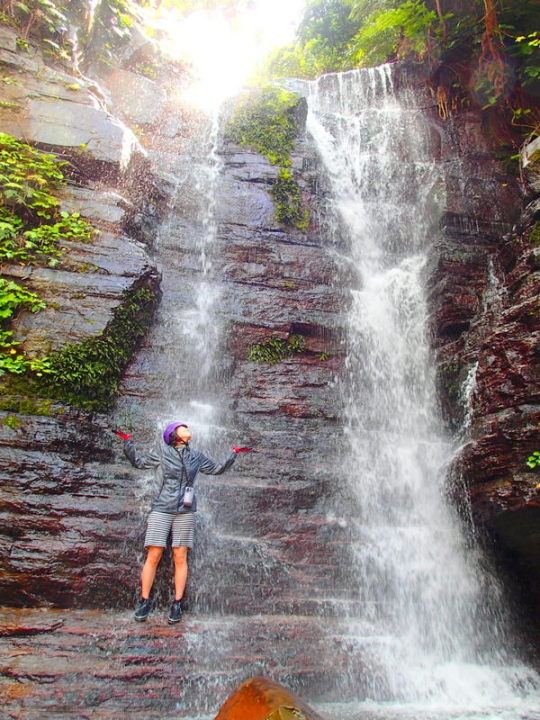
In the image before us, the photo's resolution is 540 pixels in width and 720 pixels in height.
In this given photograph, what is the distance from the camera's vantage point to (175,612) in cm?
483

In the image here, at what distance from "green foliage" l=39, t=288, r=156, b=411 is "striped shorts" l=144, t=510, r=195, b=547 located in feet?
7.24

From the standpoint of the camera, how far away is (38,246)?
7352 millimetres

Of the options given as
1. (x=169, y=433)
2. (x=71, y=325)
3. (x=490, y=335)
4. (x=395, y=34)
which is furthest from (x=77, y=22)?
(x=490, y=335)

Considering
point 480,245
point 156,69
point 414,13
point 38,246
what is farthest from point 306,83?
point 38,246

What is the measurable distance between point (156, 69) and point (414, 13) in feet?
24.6

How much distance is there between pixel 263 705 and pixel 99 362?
499cm

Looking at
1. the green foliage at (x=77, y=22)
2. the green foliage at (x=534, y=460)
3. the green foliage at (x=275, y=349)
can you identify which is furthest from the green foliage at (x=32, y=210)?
the green foliage at (x=534, y=460)

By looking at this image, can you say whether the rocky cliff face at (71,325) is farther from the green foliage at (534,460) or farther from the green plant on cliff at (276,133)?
the green foliage at (534,460)

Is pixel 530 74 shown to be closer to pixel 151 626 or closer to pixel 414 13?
pixel 414 13

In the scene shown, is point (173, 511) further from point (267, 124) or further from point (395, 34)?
point (395, 34)

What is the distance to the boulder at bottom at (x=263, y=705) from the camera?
3012 mm

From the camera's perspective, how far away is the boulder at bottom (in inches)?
119

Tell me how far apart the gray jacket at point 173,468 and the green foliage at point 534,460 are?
3.68 m

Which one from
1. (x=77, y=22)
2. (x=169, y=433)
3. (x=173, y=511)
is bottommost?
(x=173, y=511)
